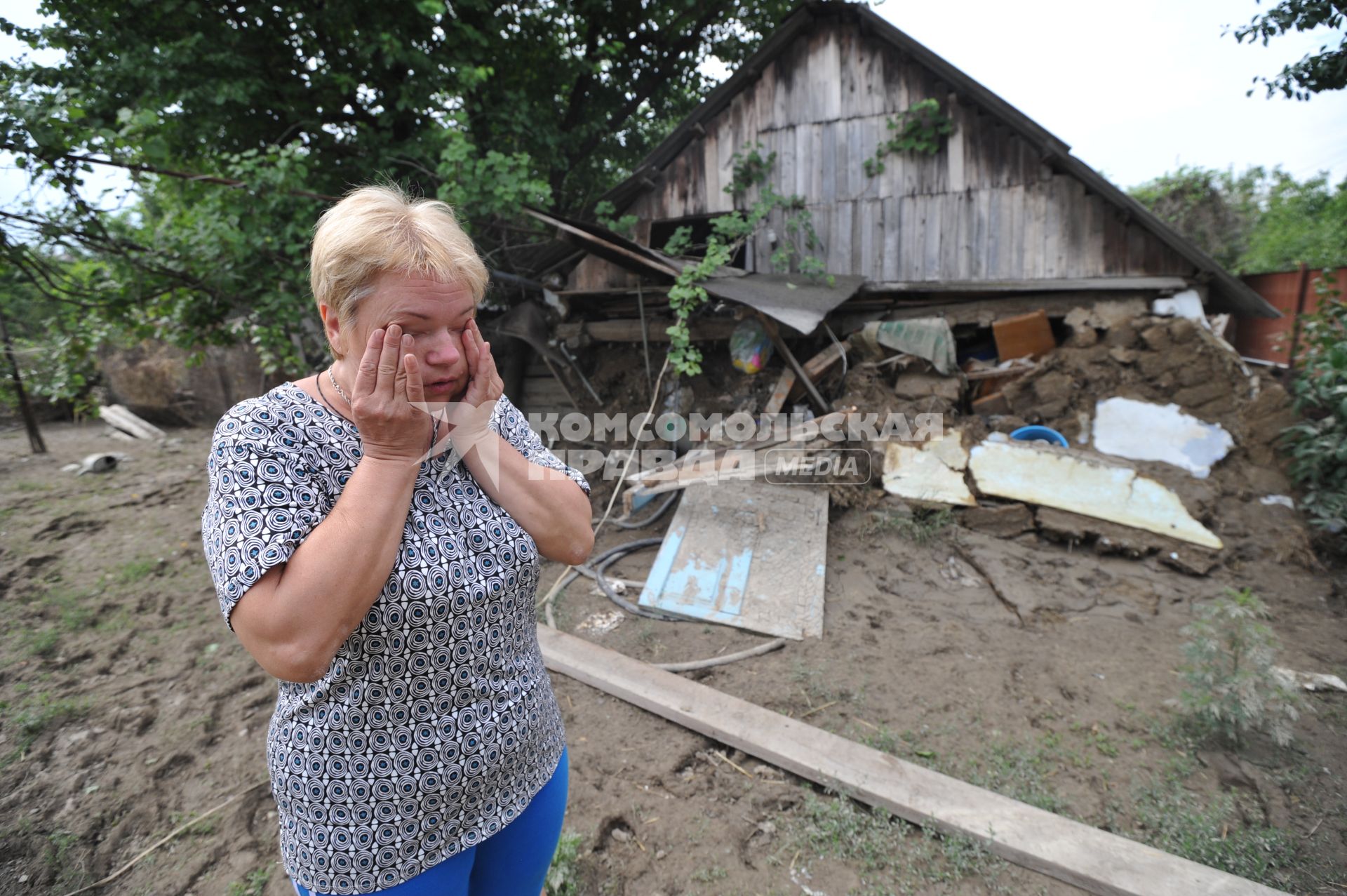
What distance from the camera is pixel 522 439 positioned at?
59.7 inches

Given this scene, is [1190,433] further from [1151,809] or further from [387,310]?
[387,310]

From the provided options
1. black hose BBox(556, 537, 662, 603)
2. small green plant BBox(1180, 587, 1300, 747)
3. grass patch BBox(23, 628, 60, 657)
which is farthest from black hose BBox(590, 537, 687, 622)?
grass patch BBox(23, 628, 60, 657)

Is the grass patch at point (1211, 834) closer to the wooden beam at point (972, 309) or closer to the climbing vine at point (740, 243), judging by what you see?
the climbing vine at point (740, 243)

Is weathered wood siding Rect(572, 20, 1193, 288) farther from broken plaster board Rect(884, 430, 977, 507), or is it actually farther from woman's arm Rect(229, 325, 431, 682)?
woman's arm Rect(229, 325, 431, 682)

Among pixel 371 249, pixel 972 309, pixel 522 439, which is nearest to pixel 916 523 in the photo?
pixel 972 309

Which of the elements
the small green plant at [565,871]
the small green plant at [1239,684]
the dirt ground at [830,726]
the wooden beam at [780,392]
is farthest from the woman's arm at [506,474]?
the wooden beam at [780,392]

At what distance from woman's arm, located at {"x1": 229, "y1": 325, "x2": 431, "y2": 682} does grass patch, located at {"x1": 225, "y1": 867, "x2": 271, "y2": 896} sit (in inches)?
89.4

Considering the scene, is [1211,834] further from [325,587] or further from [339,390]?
[339,390]

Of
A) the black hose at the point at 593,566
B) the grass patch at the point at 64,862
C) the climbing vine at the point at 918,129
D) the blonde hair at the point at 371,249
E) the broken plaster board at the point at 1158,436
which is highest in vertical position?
the climbing vine at the point at 918,129

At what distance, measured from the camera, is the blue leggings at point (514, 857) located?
129 centimetres

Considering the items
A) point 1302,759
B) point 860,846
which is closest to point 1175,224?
point 1302,759

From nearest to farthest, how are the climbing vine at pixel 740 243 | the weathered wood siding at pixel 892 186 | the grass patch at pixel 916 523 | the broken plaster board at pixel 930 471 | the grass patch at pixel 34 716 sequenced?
the grass patch at pixel 34 716 < the grass patch at pixel 916 523 < the broken plaster board at pixel 930 471 < the climbing vine at pixel 740 243 < the weathered wood siding at pixel 892 186

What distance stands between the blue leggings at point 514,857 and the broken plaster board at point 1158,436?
631cm

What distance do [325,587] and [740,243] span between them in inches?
252
